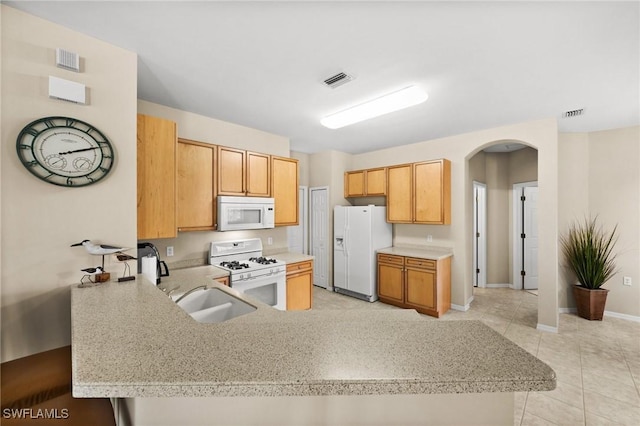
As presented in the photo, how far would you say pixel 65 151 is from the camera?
1668 millimetres

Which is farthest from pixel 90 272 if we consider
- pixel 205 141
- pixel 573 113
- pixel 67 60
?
pixel 573 113

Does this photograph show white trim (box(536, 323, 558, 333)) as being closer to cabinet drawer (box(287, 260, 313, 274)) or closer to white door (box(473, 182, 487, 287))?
white door (box(473, 182, 487, 287))

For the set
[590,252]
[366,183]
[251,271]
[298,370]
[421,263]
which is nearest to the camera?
[298,370]

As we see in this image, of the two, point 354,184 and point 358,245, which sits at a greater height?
point 354,184

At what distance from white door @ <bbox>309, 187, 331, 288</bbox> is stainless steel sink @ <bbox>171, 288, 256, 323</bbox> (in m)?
3.11

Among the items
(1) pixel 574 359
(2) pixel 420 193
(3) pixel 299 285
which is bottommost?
(1) pixel 574 359

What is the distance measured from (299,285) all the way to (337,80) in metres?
2.46

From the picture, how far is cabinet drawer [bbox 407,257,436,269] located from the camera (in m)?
3.81

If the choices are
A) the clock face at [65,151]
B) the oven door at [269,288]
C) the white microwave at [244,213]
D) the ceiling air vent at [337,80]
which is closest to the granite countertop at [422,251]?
the oven door at [269,288]

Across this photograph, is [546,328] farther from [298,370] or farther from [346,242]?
[298,370]

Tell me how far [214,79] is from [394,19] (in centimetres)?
157

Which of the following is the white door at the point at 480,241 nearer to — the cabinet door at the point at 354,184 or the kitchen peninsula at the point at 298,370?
the cabinet door at the point at 354,184

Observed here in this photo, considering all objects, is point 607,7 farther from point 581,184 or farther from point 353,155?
point 353,155

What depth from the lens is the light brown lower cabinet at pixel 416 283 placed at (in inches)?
150
